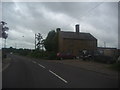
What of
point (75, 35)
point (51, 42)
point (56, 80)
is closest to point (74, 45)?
point (75, 35)

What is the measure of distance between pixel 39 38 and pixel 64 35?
1916 cm

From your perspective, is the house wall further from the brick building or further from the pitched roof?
the pitched roof

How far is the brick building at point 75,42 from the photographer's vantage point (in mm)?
72938

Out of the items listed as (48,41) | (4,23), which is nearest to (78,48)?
(48,41)

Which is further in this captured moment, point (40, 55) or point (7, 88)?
point (40, 55)

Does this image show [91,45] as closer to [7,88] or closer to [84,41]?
[84,41]

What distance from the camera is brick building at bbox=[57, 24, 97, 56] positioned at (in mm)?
72938

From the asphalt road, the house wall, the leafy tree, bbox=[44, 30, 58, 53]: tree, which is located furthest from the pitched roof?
the asphalt road

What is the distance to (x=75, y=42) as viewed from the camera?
7500cm

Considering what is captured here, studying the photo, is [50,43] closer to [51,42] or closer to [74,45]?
[51,42]

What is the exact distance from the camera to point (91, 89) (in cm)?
1053

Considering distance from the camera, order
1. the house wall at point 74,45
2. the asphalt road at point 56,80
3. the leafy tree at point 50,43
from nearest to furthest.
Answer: the asphalt road at point 56,80 < the leafy tree at point 50,43 < the house wall at point 74,45

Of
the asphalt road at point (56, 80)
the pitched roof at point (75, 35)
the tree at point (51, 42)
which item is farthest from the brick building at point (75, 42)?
the asphalt road at point (56, 80)

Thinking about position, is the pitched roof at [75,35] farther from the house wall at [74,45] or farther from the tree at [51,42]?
the tree at [51,42]
